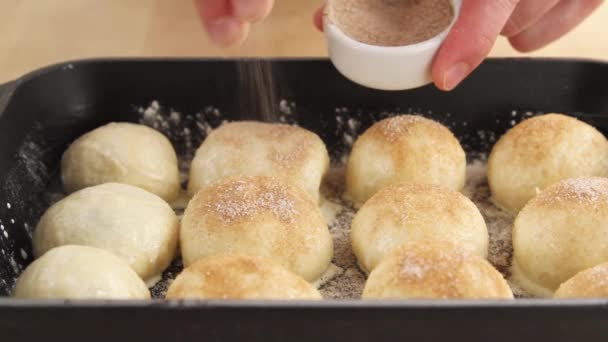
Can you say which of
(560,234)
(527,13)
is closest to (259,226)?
(560,234)

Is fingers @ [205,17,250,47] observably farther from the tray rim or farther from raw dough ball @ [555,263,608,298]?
raw dough ball @ [555,263,608,298]

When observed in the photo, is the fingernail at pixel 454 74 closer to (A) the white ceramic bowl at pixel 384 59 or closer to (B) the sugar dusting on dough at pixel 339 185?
(A) the white ceramic bowl at pixel 384 59

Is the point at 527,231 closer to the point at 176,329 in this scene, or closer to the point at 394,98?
the point at 394,98

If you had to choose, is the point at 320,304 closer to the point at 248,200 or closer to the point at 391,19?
the point at 248,200

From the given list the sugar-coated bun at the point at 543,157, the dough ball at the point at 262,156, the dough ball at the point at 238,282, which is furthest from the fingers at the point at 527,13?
the dough ball at the point at 238,282

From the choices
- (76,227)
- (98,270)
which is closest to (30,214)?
(76,227)
